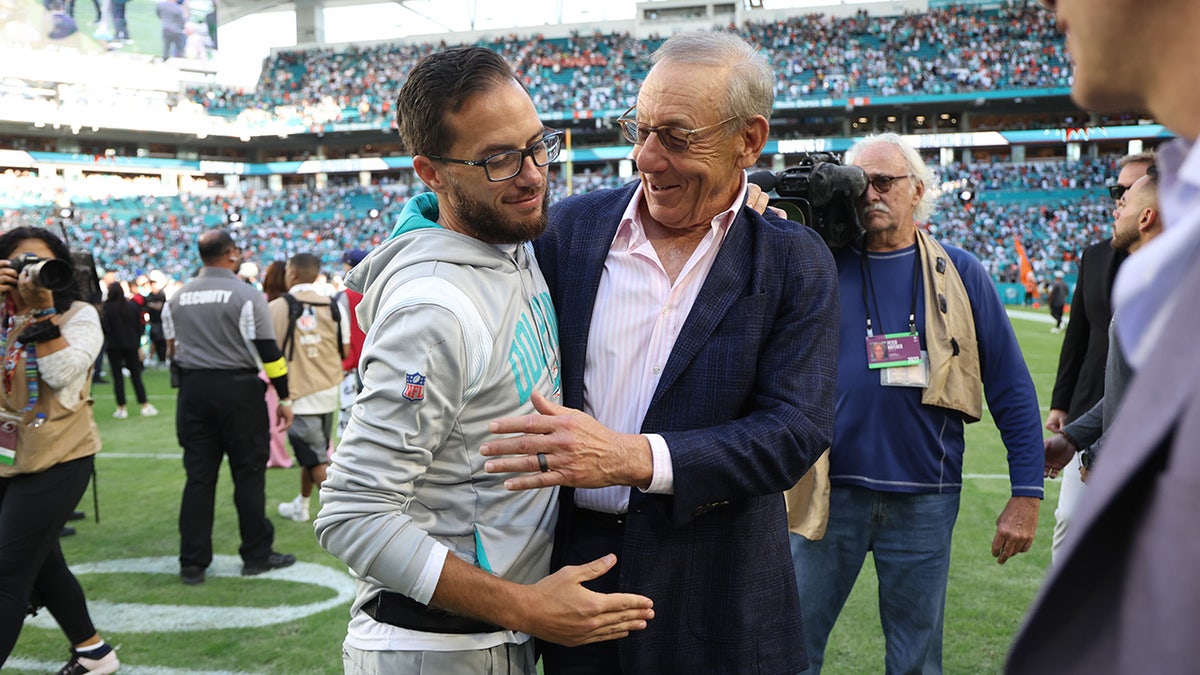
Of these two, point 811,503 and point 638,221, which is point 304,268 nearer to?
point 811,503

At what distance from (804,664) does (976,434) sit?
837 centimetres

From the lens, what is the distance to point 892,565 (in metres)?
3.10

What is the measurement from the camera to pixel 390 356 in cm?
155

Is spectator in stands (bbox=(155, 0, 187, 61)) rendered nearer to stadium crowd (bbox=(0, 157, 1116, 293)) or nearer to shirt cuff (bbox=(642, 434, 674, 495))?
stadium crowd (bbox=(0, 157, 1116, 293))

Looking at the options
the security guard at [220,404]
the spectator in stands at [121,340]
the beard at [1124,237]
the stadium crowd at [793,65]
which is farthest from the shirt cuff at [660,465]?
the stadium crowd at [793,65]

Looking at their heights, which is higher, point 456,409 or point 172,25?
point 172,25

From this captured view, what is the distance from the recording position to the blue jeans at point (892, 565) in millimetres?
3062

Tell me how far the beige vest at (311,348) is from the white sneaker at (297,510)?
83 cm

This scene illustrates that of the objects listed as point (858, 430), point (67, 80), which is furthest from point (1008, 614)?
point (67, 80)

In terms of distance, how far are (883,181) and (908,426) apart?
0.90m

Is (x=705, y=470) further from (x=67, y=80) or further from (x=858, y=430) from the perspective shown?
(x=67, y=80)

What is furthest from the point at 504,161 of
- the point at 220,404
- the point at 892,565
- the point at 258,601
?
the point at 220,404

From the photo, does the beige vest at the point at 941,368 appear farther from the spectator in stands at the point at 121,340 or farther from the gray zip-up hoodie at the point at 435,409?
the spectator in stands at the point at 121,340

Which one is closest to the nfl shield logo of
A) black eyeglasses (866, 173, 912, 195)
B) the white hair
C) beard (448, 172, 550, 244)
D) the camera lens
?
beard (448, 172, 550, 244)
